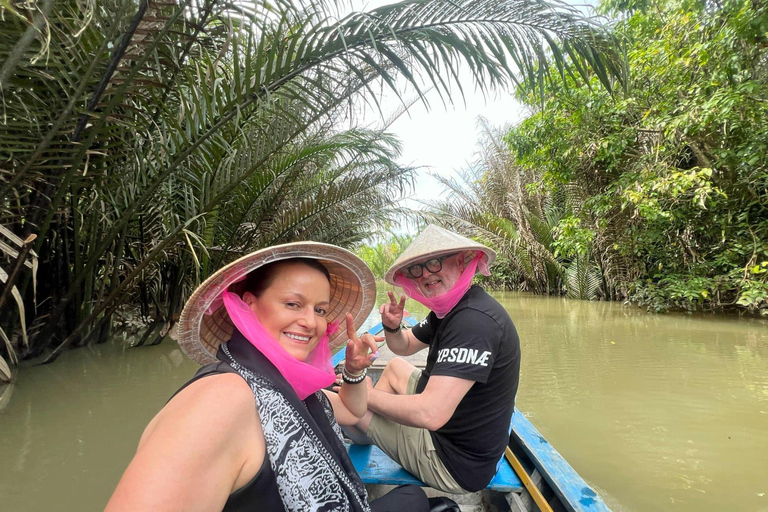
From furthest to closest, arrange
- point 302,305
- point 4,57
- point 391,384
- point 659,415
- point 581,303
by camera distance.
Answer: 1. point 581,303
2. point 659,415
3. point 391,384
4. point 4,57
5. point 302,305

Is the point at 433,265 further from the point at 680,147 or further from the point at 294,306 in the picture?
the point at 680,147

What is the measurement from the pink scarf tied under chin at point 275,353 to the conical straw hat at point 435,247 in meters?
0.86

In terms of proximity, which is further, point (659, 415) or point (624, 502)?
point (659, 415)

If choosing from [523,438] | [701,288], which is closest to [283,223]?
[523,438]

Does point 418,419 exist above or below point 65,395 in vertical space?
above

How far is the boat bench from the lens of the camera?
69.9 inches

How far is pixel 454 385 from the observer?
1451 mm

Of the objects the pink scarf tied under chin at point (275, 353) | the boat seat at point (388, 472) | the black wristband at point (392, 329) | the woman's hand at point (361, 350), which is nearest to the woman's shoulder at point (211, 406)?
the pink scarf tied under chin at point (275, 353)

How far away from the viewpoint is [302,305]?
3.22 ft

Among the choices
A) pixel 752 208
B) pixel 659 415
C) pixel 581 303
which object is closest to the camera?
pixel 659 415

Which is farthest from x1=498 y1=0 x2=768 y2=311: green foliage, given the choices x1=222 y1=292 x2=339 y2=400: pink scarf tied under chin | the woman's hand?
x1=222 y1=292 x2=339 y2=400: pink scarf tied under chin

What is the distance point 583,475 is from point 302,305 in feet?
7.56

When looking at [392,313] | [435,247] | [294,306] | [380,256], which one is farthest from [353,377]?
[380,256]

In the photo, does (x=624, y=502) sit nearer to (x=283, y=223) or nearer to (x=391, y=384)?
(x=391, y=384)
